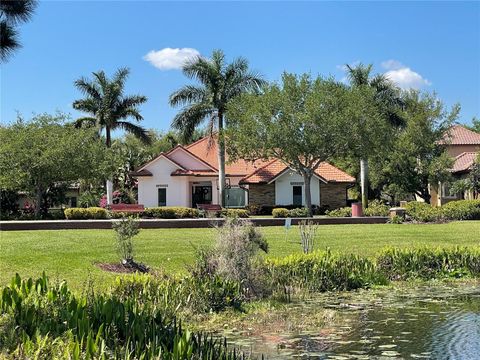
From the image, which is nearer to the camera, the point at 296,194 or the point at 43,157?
the point at 43,157

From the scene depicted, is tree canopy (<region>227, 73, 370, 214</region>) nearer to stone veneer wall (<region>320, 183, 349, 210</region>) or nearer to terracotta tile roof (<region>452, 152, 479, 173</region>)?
stone veneer wall (<region>320, 183, 349, 210</region>)

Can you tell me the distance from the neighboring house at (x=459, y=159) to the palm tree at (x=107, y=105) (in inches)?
1033

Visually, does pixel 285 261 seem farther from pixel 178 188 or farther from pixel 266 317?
pixel 178 188

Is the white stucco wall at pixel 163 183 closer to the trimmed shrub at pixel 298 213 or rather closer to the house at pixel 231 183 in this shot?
the house at pixel 231 183

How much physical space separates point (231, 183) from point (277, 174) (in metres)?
5.37

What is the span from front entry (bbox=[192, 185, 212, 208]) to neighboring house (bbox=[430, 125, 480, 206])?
19114mm

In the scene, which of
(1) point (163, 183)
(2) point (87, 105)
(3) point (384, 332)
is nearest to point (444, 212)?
(1) point (163, 183)

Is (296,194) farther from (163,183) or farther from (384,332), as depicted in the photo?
(384,332)

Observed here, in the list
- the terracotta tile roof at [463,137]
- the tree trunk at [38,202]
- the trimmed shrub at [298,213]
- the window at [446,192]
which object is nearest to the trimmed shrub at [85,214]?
the tree trunk at [38,202]

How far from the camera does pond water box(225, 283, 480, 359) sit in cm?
830

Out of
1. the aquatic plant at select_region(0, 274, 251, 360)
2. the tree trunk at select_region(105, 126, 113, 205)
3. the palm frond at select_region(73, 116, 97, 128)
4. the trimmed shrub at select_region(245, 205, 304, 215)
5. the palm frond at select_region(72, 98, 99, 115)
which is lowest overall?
the aquatic plant at select_region(0, 274, 251, 360)

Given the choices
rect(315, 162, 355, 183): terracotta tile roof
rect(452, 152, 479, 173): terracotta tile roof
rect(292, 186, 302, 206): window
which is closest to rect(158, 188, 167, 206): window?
rect(292, 186, 302, 206): window

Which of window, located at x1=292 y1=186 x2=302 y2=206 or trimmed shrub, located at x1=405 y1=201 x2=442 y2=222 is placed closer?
trimmed shrub, located at x1=405 y1=201 x2=442 y2=222

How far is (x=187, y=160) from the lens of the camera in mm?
48375
